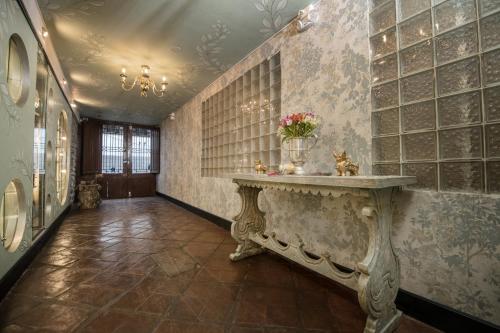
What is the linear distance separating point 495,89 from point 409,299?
52.1 inches

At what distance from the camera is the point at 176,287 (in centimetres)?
164

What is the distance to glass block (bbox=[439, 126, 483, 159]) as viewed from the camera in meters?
1.14

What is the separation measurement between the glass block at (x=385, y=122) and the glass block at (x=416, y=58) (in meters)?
0.27

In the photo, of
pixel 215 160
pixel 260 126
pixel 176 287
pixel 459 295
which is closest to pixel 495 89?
pixel 459 295

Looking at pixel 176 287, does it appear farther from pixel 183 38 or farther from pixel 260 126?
pixel 183 38

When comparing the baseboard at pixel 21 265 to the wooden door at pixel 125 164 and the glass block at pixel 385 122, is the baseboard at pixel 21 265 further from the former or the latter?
the wooden door at pixel 125 164

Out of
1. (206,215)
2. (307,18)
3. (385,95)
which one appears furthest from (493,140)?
(206,215)

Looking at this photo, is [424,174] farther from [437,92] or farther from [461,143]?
[437,92]

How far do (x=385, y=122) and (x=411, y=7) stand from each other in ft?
2.48

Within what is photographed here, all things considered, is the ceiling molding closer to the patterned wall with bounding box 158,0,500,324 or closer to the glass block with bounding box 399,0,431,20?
the patterned wall with bounding box 158,0,500,324

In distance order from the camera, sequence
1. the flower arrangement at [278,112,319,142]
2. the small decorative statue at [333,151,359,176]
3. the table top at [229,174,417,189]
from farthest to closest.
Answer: the flower arrangement at [278,112,319,142] → the small decorative statue at [333,151,359,176] → the table top at [229,174,417,189]

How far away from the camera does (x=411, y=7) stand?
1.38m

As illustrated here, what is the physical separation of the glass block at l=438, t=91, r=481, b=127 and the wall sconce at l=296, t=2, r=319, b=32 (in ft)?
4.49

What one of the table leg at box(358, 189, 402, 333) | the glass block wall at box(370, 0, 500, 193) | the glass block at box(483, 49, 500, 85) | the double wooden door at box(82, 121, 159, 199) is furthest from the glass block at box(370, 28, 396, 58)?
the double wooden door at box(82, 121, 159, 199)
